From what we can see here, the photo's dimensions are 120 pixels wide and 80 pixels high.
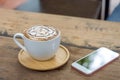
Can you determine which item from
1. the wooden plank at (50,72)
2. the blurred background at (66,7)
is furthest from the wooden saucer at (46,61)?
the blurred background at (66,7)

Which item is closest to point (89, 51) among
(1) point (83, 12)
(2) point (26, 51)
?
(2) point (26, 51)

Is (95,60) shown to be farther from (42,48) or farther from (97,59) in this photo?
(42,48)

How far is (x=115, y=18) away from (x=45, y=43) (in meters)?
0.94

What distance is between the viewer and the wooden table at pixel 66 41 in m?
0.64

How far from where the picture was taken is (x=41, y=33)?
0.66m

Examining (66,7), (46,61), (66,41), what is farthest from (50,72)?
(66,7)

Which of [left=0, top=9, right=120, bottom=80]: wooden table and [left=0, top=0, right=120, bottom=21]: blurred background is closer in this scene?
[left=0, top=9, right=120, bottom=80]: wooden table

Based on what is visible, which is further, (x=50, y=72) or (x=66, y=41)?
(x=66, y=41)

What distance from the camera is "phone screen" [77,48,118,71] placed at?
66 centimetres

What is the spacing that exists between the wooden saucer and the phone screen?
0.17 feet

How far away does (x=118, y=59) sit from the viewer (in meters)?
0.70

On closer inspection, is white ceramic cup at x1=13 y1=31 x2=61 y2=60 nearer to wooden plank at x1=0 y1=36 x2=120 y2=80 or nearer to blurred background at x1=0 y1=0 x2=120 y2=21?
wooden plank at x1=0 y1=36 x2=120 y2=80

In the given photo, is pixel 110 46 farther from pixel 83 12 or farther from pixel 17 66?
pixel 83 12

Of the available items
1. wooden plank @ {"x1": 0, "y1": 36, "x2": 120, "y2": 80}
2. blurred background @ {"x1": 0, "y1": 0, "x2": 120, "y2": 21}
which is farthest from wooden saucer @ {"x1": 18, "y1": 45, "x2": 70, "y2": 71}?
blurred background @ {"x1": 0, "y1": 0, "x2": 120, "y2": 21}
